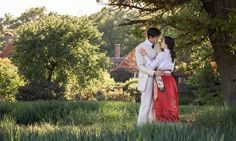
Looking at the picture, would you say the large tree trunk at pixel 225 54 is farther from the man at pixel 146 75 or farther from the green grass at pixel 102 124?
the man at pixel 146 75

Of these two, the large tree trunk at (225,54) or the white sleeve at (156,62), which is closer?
the white sleeve at (156,62)

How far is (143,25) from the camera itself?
41.8ft

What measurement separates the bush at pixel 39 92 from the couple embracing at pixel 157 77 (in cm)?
1319

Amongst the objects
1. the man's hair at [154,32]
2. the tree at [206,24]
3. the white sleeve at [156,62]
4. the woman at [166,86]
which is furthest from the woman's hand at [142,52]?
the tree at [206,24]

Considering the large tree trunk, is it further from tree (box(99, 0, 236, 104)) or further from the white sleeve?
the white sleeve

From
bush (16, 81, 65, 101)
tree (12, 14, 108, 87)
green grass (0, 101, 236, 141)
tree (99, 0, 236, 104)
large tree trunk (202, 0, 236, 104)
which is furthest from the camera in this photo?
tree (12, 14, 108, 87)

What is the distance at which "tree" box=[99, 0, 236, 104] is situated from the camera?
11.1 m

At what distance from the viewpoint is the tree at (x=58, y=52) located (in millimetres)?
26875

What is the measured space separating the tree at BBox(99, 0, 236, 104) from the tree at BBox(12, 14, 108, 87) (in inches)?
554

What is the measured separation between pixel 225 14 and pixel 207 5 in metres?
0.75

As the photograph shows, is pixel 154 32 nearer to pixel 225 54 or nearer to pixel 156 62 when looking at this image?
pixel 156 62

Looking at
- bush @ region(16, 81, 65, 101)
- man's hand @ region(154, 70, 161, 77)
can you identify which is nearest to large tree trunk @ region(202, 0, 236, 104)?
man's hand @ region(154, 70, 161, 77)

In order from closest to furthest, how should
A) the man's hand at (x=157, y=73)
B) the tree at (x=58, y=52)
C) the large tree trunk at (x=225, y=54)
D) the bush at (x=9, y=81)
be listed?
the man's hand at (x=157, y=73) < the large tree trunk at (x=225, y=54) < the tree at (x=58, y=52) < the bush at (x=9, y=81)

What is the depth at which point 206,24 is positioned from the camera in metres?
11.0
